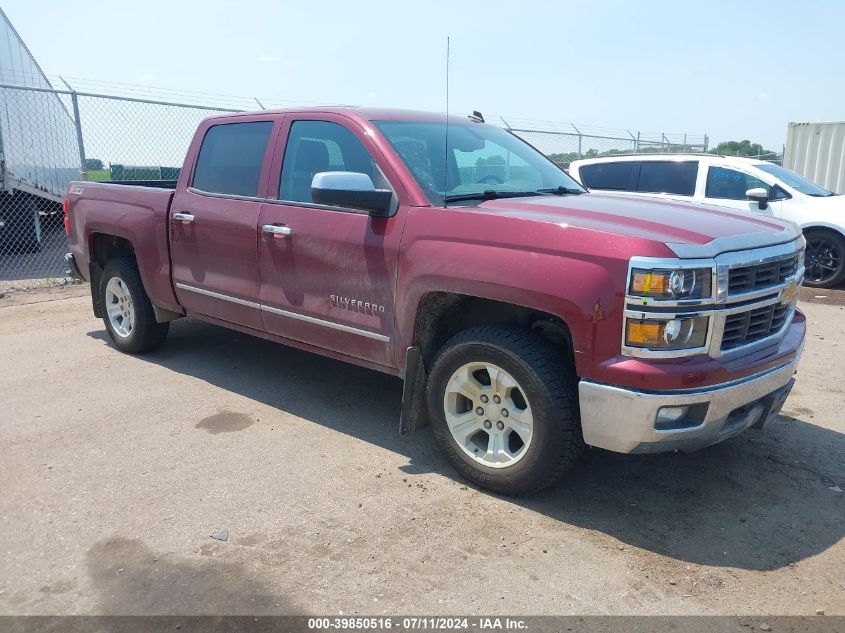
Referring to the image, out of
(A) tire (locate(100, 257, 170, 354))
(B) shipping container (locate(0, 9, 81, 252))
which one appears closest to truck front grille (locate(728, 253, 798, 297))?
(A) tire (locate(100, 257, 170, 354))

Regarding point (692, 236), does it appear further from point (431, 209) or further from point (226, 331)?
point (226, 331)

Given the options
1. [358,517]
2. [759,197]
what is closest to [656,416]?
[358,517]

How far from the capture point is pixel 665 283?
2.99 metres

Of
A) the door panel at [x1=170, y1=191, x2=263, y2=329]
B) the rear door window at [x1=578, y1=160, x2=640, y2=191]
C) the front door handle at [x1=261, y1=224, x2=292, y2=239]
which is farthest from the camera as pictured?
the rear door window at [x1=578, y1=160, x2=640, y2=191]

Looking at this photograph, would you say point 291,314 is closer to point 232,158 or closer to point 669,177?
point 232,158

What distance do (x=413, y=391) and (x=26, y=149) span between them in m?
9.77

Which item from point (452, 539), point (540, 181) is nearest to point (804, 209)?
point (540, 181)

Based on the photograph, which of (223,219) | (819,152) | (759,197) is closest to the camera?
(223,219)

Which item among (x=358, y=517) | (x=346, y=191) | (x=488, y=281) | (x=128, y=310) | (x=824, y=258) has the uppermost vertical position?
(x=346, y=191)

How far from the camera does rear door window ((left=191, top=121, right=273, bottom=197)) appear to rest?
15.8 feet

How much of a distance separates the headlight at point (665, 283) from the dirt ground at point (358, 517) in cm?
115

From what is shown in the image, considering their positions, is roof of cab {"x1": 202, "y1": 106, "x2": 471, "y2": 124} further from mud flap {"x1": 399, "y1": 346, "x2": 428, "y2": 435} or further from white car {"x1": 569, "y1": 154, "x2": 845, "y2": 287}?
white car {"x1": 569, "y1": 154, "x2": 845, "y2": 287}

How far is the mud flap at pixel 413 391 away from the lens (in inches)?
152

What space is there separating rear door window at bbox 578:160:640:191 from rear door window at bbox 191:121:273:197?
6.06 meters
